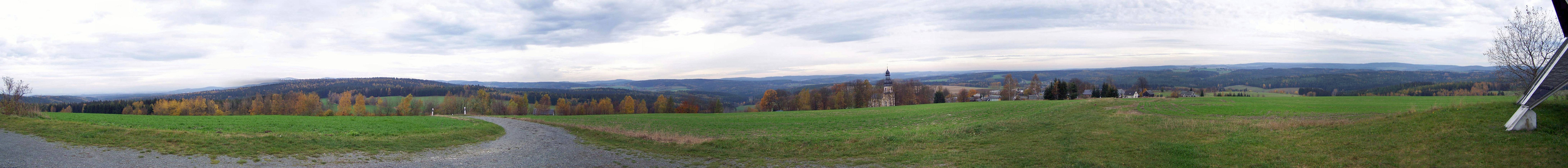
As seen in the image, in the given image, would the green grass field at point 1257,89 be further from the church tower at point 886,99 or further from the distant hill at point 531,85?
the distant hill at point 531,85

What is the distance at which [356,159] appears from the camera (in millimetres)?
11852

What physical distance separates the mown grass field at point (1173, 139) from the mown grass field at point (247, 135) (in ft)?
14.6

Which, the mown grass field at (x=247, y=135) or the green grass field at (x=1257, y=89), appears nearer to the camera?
the mown grass field at (x=247, y=135)

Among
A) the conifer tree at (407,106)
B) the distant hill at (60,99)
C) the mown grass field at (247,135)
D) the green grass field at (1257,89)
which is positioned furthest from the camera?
the green grass field at (1257,89)

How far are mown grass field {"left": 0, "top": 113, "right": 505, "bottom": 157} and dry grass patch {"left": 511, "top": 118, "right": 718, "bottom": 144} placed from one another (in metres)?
3.48

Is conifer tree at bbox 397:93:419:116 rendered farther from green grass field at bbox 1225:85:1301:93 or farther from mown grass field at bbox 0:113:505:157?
green grass field at bbox 1225:85:1301:93

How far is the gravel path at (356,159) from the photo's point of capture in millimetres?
10227

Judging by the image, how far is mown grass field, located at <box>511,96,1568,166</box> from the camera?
27.8 feet

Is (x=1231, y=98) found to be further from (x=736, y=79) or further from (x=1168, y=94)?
(x=736, y=79)

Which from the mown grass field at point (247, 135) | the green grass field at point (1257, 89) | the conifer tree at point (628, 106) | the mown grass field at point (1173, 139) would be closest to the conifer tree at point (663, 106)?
the conifer tree at point (628, 106)

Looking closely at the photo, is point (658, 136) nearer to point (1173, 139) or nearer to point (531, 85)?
point (1173, 139)

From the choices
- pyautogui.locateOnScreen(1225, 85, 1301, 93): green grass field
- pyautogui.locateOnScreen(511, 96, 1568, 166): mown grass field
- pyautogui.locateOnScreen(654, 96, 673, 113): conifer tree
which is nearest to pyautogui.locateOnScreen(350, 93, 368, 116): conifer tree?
pyautogui.locateOnScreen(654, 96, 673, 113): conifer tree

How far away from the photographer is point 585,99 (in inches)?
3819

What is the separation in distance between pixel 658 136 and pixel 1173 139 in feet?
41.9
